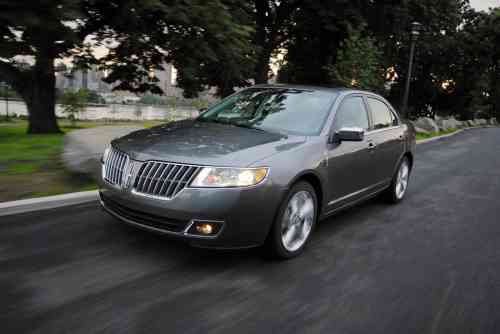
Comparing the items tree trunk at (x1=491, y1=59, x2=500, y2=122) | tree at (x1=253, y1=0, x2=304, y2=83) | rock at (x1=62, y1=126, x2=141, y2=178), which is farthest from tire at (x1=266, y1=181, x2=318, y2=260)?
tree trunk at (x1=491, y1=59, x2=500, y2=122)

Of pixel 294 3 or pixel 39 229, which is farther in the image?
pixel 294 3

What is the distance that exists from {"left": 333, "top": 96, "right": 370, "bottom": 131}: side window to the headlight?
4.75 feet

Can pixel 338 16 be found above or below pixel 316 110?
above

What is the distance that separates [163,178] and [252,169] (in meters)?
0.69

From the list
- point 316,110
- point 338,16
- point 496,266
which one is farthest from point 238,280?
point 338,16

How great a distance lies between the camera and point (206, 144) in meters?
4.05

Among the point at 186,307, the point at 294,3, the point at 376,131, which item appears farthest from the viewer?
the point at 294,3

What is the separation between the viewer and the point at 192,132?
4512 millimetres

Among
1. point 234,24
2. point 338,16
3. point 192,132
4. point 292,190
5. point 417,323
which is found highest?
point 338,16

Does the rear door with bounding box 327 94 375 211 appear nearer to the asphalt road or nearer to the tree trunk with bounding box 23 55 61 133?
the asphalt road

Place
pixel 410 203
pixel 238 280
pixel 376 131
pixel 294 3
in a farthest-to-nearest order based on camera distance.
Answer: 1. pixel 294 3
2. pixel 410 203
3. pixel 376 131
4. pixel 238 280

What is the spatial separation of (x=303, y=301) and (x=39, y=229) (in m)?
2.63

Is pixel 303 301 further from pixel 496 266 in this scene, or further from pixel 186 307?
pixel 496 266

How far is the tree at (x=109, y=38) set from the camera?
6531mm
